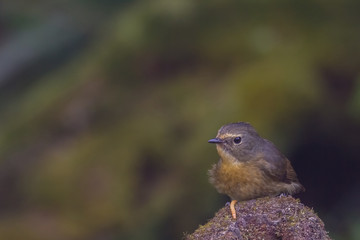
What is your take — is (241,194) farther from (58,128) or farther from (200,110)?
(58,128)

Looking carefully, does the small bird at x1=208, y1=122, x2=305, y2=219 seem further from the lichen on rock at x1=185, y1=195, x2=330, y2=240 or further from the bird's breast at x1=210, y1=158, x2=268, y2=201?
the lichen on rock at x1=185, y1=195, x2=330, y2=240

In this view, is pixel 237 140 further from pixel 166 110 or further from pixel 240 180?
pixel 166 110

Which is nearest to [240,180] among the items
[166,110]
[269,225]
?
[269,225]

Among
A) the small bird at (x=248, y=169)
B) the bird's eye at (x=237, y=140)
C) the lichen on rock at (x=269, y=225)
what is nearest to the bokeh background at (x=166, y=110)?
the small bird at (x=248, y=169)

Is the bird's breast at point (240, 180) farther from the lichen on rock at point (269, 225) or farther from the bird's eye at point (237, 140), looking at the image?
the lichen on rock at point (269, 225)

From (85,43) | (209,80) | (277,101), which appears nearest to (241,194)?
(277,101)

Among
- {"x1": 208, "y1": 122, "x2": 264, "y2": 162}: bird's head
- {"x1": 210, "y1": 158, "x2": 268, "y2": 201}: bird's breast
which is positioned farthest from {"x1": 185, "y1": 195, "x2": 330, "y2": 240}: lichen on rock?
{"x1": 208, "y1": 122, "x2": 264, "y2": 162}: bird's head
